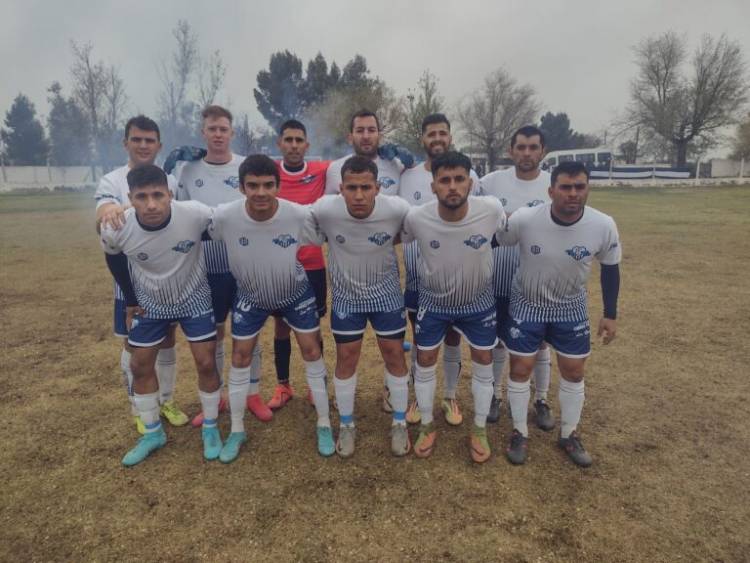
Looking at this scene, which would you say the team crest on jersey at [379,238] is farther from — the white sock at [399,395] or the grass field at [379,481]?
the grass field at [379,481]

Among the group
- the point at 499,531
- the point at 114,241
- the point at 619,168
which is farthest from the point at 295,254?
the point at 619,168

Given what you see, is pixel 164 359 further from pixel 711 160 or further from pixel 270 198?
pixel 711 160

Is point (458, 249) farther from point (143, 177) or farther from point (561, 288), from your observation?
point (143, 177)

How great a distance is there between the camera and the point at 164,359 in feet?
14.9

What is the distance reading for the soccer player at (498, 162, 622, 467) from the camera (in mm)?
3633

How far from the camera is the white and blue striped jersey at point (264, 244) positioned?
12.3ft

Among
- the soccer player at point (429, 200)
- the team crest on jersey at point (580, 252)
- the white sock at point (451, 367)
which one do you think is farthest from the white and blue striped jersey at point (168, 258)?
the team crest on jersey at point (580, 252)

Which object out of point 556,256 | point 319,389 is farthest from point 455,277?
point 319,389

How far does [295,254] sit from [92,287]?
7.43m

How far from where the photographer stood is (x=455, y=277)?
3730mm

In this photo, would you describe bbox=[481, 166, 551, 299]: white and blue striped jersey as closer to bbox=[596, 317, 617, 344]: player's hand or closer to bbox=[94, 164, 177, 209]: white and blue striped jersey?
bbox=[596, 317, 617, 344]: player's hand

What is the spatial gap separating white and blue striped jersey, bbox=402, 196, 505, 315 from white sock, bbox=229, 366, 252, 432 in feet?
5.60

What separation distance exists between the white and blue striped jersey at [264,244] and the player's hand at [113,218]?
62 centimetres

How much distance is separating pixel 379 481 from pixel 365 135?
2.84 metres
